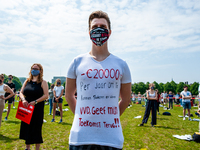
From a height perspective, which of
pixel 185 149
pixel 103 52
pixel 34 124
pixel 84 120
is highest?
pixel 103 52

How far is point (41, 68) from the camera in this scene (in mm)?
4562

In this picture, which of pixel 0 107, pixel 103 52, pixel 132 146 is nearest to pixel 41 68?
pixel 0 107

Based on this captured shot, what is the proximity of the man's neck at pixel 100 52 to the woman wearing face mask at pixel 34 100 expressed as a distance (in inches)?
115

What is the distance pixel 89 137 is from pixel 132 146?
4.44 metres

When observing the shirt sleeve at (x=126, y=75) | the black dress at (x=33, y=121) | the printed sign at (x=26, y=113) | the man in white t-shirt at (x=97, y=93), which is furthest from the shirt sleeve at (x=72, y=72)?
the black dress at (x=33, y=121)

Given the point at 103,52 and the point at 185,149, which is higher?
the point at 103,52

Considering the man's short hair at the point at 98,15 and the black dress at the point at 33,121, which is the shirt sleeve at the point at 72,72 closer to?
the man's short hair at the point at 98,15

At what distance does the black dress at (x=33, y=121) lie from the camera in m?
4.11

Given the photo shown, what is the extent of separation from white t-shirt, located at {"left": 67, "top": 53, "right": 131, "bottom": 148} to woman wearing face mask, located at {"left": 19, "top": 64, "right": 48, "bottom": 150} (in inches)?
115

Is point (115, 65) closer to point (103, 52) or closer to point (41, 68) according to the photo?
point (103, 52)

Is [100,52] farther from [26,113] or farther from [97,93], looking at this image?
[26,113]

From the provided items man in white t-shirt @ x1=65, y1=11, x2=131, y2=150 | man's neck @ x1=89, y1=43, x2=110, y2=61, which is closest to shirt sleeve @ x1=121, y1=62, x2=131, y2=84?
man in white t-shirt @ x1=65, y1=11, x2=131, y2=150

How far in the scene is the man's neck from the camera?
1873 millimetres

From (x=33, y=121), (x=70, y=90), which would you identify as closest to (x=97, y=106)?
(x=70, y=90)
